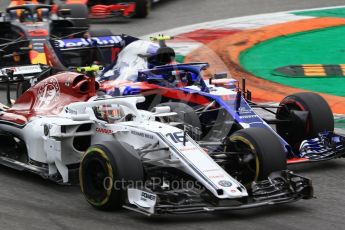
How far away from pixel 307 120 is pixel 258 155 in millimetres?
2075

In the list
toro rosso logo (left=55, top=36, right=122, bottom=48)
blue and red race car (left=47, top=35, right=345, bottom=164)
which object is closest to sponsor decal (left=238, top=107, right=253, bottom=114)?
blue and red race car (left=47, top=35, right=345, bottom=164)

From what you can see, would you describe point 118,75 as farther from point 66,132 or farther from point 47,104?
point 66,132

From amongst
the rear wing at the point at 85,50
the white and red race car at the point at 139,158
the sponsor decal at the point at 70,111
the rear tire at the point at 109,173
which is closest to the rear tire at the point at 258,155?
the white and red race car at the point at 139,158

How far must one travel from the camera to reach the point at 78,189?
9.16m

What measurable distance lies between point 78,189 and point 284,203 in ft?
7.96

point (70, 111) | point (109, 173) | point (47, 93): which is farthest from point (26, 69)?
point (109, 173)

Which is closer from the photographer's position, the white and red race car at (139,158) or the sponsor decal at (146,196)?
the sponsor decal at (146,196)

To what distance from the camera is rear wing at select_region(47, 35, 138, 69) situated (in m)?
13.3

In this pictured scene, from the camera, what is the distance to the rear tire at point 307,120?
33.6 feet

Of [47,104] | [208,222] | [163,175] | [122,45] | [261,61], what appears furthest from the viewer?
[261,61]

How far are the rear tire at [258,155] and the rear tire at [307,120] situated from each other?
1.77 meters

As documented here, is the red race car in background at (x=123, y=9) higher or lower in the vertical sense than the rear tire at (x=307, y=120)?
lower

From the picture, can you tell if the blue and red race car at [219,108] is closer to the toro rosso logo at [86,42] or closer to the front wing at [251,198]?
the front wing at [251,198]

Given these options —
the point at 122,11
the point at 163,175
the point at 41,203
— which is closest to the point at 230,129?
the point at 163,175
